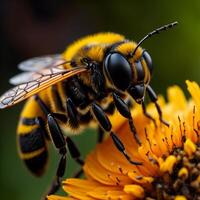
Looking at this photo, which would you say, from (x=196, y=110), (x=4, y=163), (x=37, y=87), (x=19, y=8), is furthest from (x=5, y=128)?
(x=196, y=110)

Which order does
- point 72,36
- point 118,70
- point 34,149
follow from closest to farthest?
point 118,70 → point 34,149 → point 72,36

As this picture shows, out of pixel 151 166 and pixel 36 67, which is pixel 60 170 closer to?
pixel 151 166

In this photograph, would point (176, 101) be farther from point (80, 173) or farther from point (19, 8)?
point (19, 8)

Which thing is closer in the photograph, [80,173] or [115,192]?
[115,192]

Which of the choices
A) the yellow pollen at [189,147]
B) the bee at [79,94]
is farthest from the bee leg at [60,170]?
the yellow pollen at [189,147]

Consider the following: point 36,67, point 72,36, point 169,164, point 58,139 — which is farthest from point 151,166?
point 72,36

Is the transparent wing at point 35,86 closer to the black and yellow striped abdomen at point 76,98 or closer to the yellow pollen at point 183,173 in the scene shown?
the black and yellow striped abdomen at point 76,98
